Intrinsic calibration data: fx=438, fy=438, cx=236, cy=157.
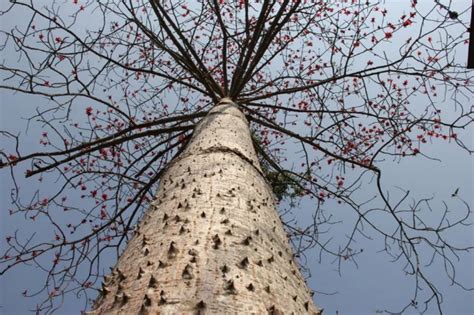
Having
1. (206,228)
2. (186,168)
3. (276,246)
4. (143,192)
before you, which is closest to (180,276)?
(206,228)

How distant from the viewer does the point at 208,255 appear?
4.60ft

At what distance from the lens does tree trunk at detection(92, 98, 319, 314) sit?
46.8 inches

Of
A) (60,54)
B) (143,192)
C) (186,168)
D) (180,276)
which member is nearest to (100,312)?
(180,276)

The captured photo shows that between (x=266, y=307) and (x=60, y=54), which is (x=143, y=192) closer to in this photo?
(x=60, y=54)

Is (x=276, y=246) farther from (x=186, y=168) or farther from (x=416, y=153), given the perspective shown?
(x=416, y=153)

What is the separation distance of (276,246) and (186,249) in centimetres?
50

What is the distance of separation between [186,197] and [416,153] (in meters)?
3.76

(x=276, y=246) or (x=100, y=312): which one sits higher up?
(x=276, y=246)

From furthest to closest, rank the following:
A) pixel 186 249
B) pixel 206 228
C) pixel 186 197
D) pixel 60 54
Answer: pixel 60 54, pixel 186 197, pixel 206 228, pixel 186 249

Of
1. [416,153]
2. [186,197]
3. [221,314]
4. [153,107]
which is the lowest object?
[221,314]

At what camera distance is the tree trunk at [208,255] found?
46.8 inches

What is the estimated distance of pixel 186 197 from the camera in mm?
1977

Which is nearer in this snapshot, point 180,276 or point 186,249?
point 180,276

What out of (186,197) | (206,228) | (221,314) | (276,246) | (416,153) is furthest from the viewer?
(416,153)
